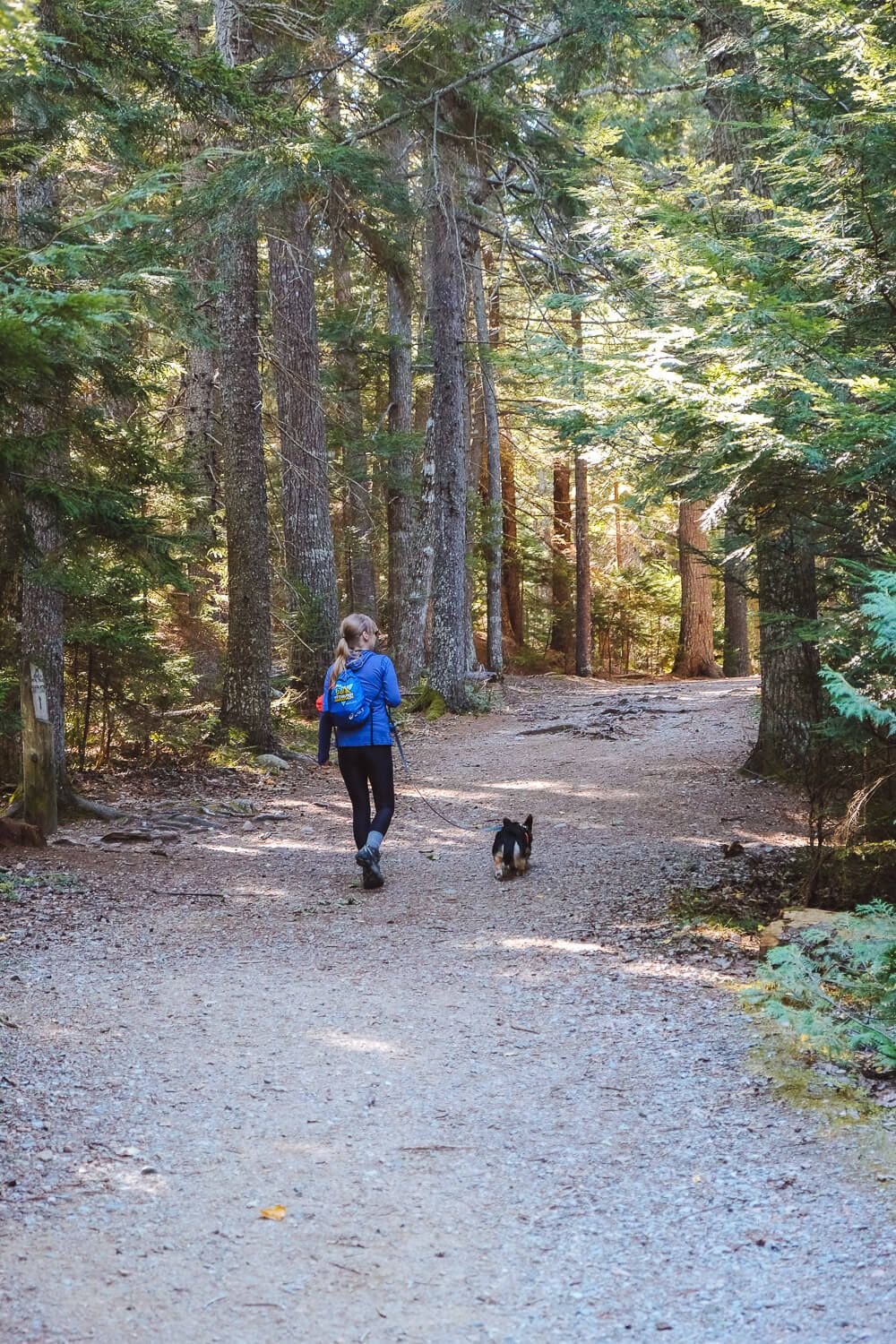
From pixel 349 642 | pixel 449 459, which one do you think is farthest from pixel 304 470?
pixel 349 642

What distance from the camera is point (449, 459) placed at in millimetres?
18094

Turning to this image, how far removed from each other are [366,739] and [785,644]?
3.33m

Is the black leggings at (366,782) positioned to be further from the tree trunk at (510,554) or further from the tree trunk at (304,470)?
the tree trunk at (510,554)

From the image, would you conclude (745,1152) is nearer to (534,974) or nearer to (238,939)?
(534,974)

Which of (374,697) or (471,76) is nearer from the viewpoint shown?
(374,697)

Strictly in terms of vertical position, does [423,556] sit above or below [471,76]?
below

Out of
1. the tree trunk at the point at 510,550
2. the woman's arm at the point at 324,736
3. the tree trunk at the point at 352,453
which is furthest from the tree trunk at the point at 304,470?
the tree trunk at the point at 510,550

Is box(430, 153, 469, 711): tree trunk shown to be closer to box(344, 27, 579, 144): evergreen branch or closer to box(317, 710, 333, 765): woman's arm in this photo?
box(344, 27, 579, 144): evergreen branch

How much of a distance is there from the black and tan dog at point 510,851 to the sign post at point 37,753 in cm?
401

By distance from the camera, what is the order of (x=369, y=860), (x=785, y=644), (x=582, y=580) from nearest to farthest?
(x=785, y=644), (x=369, y=860), (x=582, y=580)

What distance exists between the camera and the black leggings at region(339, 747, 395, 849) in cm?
876

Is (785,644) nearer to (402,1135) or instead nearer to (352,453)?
(402,1135)

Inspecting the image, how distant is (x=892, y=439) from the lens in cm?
518

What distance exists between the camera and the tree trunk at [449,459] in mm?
17688
